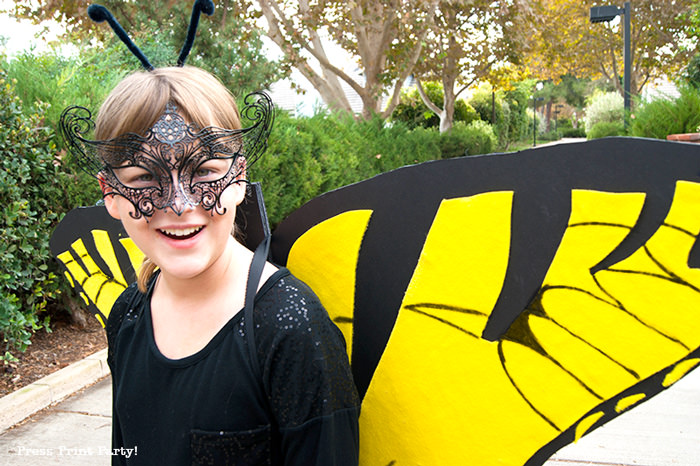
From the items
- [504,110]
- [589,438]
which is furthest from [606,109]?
[589,438]

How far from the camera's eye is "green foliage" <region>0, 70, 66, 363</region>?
4055 mm

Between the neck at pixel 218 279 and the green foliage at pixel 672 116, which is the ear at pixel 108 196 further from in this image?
the green foliage at pixel 672 116

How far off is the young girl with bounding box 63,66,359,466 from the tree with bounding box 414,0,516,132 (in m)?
10.9

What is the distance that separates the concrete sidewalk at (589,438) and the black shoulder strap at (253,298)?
2392mm

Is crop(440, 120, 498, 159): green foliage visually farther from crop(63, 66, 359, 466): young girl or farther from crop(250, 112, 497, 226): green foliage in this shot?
crop(63, 66, 359, 466): young girl

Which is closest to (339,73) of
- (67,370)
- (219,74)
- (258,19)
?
(258,19)

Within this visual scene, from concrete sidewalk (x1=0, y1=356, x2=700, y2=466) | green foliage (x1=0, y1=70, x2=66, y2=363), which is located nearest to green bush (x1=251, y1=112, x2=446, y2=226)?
green foliage (x1=0, y1=70, x2=66, y2=363)

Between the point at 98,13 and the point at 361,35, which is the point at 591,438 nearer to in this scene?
the point at 98,13

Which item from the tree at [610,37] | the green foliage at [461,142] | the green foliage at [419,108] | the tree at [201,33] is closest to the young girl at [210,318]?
the tree at [201,33]

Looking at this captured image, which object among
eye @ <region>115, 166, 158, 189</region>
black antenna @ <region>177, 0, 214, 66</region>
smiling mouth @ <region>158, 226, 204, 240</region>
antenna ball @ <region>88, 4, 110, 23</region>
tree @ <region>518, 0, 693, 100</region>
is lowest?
smiling mouth @ <region>158, 226, 204, 240</region>

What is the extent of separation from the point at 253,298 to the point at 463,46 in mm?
15463

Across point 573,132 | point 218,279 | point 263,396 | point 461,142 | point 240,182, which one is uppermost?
point 573,132

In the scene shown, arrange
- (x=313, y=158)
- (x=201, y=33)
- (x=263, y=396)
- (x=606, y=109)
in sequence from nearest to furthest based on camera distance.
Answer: (x=263, y=396)
(x=313, y=158)
(x=201, y=33)
(x=606, y=109)

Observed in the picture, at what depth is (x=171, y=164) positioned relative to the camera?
1.38 m
